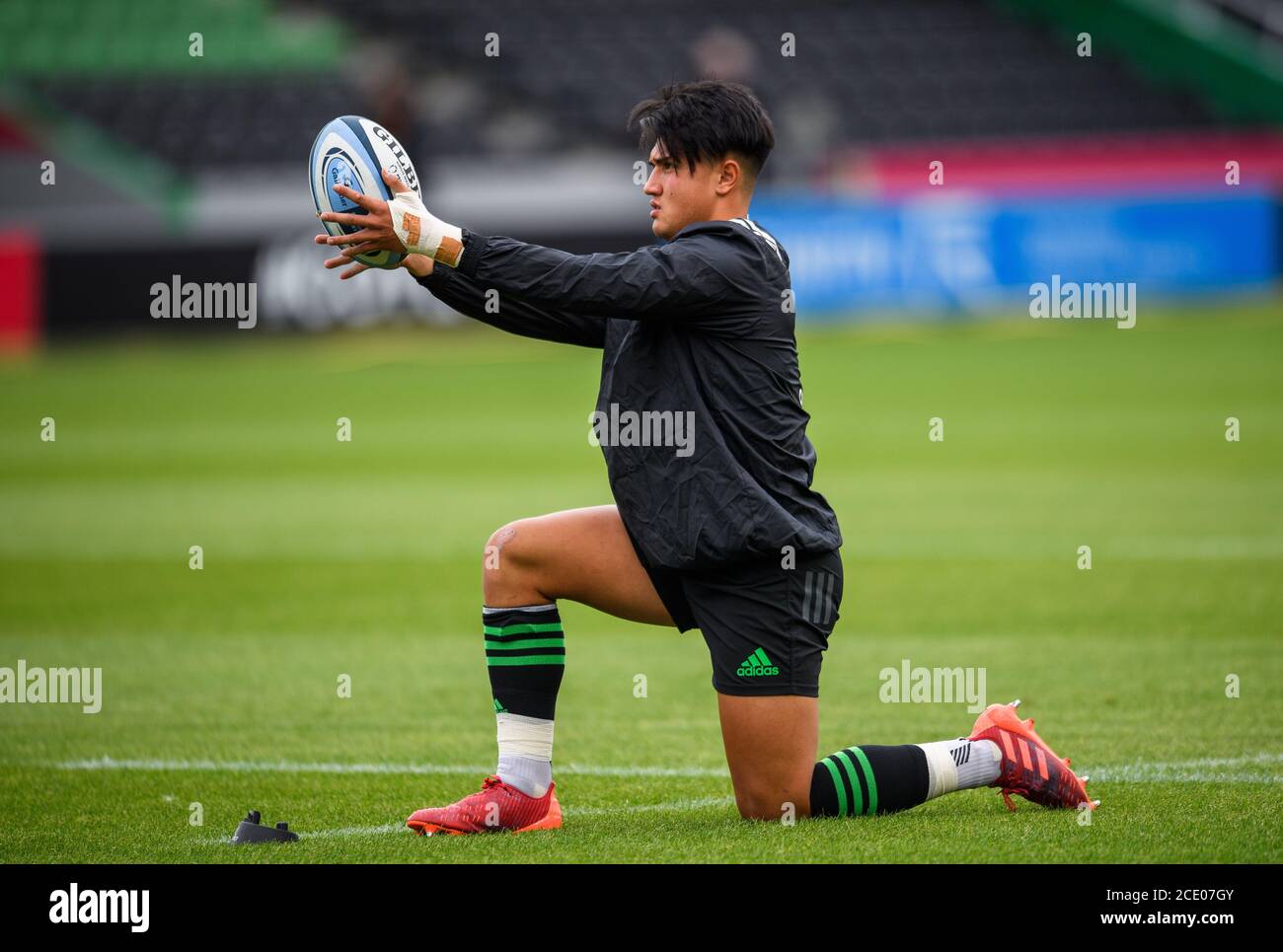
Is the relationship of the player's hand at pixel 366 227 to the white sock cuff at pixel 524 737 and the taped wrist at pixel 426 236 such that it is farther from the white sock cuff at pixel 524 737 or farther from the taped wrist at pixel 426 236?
the white sock cuff at pixel 524 737

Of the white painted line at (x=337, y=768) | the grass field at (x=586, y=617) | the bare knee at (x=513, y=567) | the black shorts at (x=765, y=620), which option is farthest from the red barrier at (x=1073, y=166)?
the bare knee at (x=513, y=567)

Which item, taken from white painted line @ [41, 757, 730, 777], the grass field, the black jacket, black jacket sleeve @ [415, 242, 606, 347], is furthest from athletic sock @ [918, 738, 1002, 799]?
black jacket sleeve @ [415, 242, 606, 347]

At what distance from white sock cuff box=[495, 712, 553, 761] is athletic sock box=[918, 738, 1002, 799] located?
1.13 m

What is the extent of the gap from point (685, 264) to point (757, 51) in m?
30.0

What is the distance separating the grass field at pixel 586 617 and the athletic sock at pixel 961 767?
15 centimetres

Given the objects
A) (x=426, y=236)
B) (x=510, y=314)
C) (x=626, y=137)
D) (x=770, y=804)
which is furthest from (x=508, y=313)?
(x=626, y=137)

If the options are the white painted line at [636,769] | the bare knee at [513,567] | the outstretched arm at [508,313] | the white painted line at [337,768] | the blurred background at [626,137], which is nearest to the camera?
the outstretched arm at [508,313]

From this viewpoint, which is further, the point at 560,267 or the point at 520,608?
the point at 520,608

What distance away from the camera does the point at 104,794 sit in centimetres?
581

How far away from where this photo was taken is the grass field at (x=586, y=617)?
527cm

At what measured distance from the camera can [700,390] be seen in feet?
16.8

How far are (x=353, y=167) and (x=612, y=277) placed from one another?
834 mm

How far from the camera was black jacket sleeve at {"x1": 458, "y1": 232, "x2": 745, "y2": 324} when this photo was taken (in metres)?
4.84

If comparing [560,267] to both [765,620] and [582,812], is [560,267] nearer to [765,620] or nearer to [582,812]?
[765,620]
